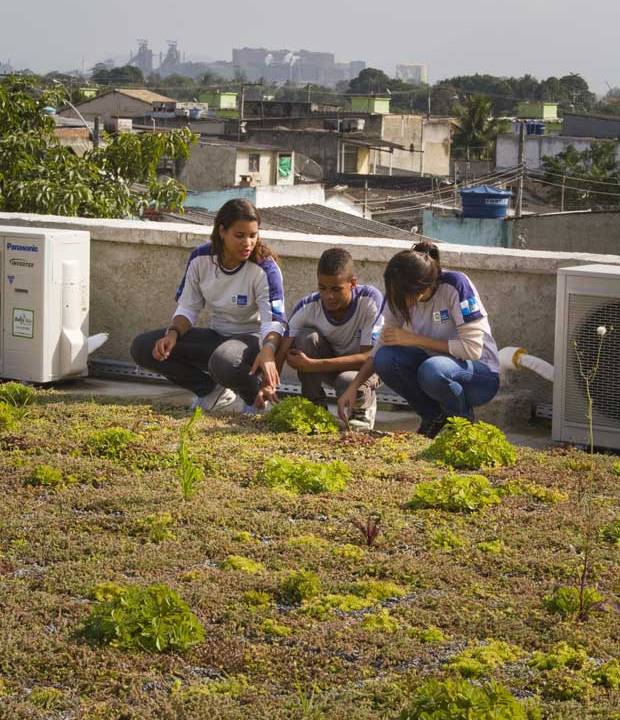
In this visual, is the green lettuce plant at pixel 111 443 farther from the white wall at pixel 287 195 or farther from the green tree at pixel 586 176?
the green tree at pixel 586 176

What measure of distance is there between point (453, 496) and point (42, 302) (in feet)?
12.7

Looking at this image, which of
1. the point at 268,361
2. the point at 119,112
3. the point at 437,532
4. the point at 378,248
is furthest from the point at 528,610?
the point at 119,112

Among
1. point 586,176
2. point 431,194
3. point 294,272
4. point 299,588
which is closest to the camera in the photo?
point 299,588

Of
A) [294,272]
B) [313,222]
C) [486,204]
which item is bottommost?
[313,222]

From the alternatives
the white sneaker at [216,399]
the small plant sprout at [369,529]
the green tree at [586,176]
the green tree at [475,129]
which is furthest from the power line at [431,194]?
the small plant sprout at [369,529]

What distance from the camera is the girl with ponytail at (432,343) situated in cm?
698

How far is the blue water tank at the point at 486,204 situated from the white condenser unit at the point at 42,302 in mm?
26968

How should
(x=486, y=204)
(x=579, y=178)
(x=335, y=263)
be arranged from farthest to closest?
(x=579, y=178) → (x=486, y=204) → (x=335, y=263)

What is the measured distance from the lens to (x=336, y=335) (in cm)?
760

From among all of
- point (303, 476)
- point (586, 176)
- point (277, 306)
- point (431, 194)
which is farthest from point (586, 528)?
point (586, 176)

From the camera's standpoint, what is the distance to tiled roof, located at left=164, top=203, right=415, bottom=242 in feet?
90.2

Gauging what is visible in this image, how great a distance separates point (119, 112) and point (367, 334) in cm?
7067

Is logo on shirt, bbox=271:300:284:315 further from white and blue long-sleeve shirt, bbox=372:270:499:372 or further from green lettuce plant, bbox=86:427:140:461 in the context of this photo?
green lettuce plant, bbox=86:427:140:461

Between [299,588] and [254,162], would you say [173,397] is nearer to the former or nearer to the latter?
[299,588]
